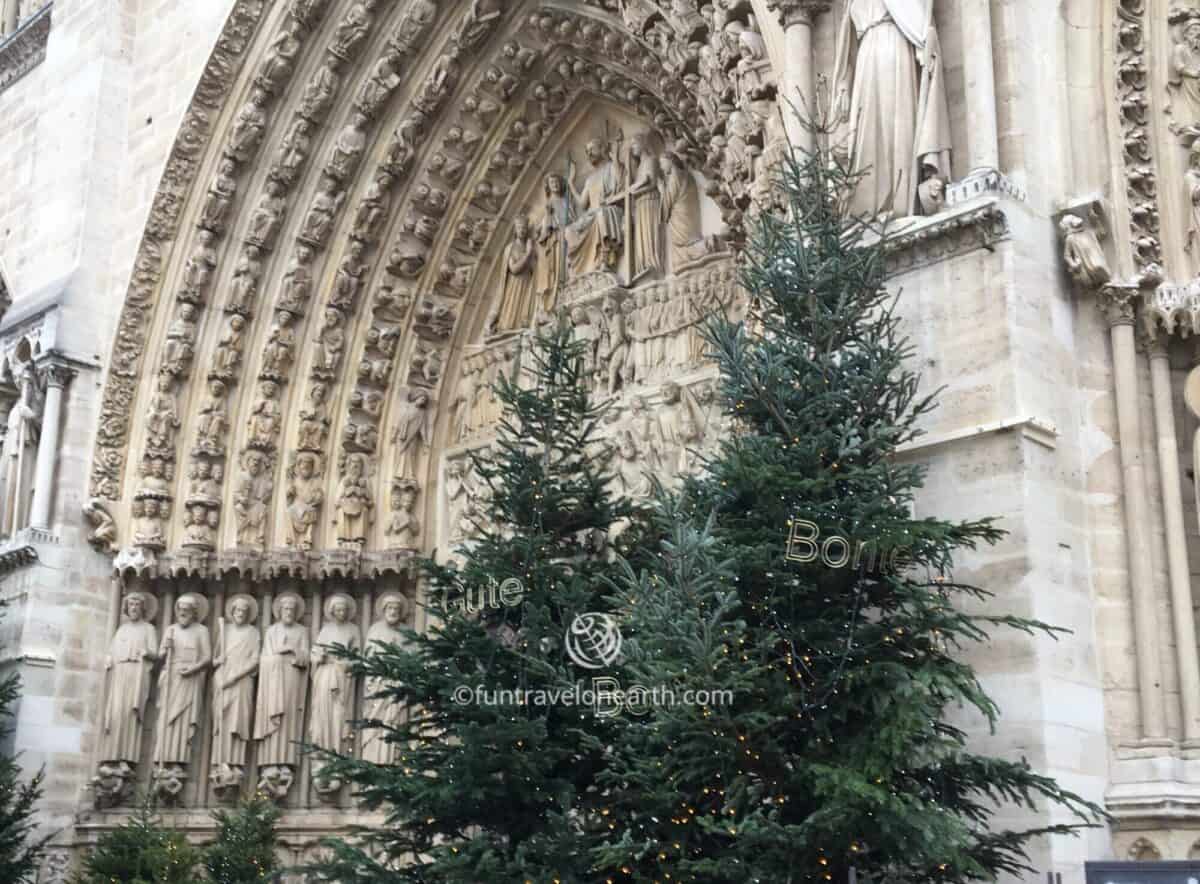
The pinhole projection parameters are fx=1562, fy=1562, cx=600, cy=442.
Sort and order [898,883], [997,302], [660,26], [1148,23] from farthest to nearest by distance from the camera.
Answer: [660,26], [1148,23], [997,302], [898,883]

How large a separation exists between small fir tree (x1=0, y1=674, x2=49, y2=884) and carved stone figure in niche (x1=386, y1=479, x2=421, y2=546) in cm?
307

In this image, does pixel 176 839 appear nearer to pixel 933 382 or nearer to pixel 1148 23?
pixel 933 382

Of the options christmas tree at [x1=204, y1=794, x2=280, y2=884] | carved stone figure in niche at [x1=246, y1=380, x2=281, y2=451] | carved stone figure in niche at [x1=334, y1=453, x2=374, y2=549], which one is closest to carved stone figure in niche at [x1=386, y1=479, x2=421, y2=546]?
carved stone figure in niche at [x1=334, y1=453, x2=374, y2=549]

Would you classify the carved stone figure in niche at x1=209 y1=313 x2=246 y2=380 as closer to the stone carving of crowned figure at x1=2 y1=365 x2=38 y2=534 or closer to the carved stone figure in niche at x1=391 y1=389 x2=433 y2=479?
the stone carving of crowned figure at x1=2 y1=365 x2=38 y2=534

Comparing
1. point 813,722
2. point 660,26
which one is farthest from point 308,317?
point 813,722

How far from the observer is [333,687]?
12062 mm

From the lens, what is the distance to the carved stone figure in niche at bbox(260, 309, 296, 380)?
1284 cm

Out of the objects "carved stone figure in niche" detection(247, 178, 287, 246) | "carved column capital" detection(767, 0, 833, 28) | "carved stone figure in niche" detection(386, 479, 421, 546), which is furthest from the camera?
"carved stone figure in niche" detection(247, 178, 287, 246)

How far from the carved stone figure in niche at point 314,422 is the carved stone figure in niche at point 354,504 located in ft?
0.93

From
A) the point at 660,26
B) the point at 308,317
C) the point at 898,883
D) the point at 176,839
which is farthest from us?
the point at 308,317

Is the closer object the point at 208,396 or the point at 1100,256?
the point at 1100,256

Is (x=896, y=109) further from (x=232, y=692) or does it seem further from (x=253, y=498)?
(x=232, y=692)

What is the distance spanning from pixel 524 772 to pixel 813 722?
159 centimetres

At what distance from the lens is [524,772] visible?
7.28 m
